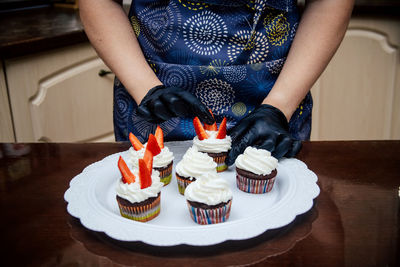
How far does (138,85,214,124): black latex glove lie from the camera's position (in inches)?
45.2

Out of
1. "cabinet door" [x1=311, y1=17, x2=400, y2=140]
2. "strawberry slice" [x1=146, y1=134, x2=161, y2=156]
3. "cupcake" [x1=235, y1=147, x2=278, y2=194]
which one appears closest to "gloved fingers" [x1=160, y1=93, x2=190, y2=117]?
"strawberry slice" [x1=146, y1=134, x2=161, y2=156]

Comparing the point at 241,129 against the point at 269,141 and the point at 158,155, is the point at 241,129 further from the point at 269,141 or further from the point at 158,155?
the point at 158,155

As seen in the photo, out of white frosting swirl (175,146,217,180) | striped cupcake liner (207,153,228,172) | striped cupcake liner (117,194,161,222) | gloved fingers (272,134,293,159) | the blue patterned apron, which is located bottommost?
striped cupcake liner (207,153,228,172)

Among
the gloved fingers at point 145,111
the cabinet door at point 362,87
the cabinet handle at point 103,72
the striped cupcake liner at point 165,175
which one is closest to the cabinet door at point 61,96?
the cabinet handle at point 103,72

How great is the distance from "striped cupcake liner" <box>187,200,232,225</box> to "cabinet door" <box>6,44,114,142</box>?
1.53 metres

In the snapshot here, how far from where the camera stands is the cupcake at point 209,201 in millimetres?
957

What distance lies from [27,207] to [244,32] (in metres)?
0.80

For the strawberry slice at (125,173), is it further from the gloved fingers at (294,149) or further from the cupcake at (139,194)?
the gloved fingers at (294,149)

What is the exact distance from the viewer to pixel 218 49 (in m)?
1.28

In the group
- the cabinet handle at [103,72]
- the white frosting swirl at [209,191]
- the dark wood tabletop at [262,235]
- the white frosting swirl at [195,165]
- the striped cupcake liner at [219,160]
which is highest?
the dark wood tabletop at [262,235]

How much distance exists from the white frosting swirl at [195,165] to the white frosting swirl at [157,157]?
5cm

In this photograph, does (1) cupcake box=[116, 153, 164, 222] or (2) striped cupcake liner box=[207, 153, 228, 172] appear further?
(2) striped cupcake liner box=[207, 153, 228, 172]

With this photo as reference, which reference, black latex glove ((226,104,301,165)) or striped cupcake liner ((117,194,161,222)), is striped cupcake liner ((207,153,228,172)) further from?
striped cupcake liner ((117,194,161,222))

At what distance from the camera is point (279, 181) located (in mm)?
1105
